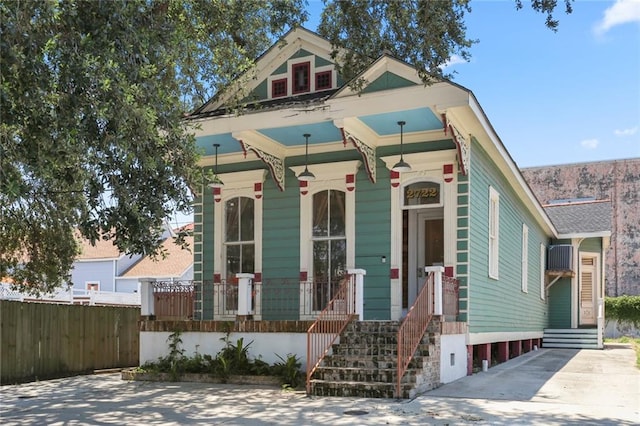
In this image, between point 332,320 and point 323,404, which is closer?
point 323,404

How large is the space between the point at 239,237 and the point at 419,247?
12.3ft

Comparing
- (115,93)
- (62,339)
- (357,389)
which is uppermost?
(115,93)

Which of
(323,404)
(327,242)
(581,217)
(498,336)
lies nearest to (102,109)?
(323,404)

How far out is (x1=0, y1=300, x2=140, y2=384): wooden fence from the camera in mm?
12226

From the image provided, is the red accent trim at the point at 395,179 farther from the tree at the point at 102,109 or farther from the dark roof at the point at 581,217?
the dark roof at the point at 581,217

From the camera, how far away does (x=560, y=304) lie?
24453 mm

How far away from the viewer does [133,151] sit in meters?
7.48

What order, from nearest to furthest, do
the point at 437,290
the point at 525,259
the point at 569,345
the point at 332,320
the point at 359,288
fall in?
the point at 437,290 < the point at 332,320 < the point at 359,288 < the point at 525,259 < the point at 569,345

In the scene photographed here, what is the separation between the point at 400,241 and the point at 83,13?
7474 mm

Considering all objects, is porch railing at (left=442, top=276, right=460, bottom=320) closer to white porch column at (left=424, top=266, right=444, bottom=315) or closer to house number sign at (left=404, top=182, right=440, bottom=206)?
white porch column at (left=424, top=266, right=444, bottom=315)

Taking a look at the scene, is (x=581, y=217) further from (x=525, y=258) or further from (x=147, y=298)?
(x=147, y=298)

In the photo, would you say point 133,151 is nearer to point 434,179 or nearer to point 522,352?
point 434,179

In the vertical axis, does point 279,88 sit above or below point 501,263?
above

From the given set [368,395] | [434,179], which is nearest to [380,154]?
[434,179]
